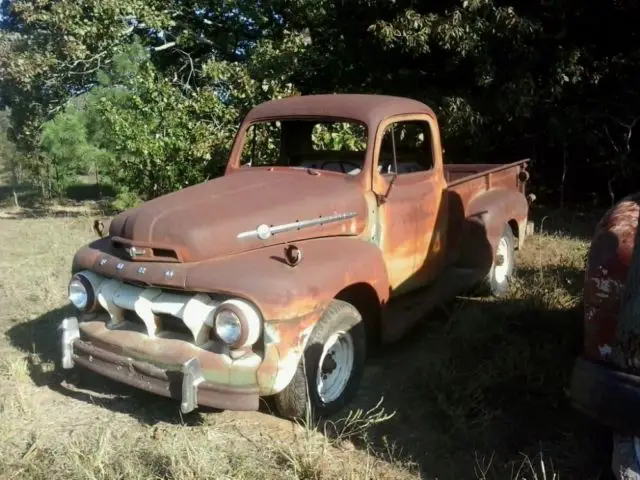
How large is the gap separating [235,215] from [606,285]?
2.09m

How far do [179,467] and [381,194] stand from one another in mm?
2313

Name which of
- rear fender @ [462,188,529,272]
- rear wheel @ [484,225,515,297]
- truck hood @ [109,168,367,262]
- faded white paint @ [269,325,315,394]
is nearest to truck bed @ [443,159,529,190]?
rear fender @ [462,188,529,272]

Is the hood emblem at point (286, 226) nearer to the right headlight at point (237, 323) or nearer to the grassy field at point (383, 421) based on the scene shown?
the right headlight at point (237, 323)

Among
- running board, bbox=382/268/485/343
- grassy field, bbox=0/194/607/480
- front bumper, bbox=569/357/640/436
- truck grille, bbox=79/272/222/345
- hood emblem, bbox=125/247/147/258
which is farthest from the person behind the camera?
running board, bbox=382/268/485/343

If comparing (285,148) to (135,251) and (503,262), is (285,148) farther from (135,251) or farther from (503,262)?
(503,262)

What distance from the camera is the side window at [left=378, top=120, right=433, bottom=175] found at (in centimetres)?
521

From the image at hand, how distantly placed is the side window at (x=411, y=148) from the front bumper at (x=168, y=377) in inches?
91.5

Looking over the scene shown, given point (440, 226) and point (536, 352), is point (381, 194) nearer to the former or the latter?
point (440, 226)

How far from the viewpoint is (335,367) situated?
4.00 m

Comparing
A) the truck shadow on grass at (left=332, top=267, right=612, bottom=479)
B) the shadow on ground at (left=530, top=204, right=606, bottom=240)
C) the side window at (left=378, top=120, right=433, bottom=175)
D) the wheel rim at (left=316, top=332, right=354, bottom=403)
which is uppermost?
the side window at (left=378, top=120, right=433, bottom=175)

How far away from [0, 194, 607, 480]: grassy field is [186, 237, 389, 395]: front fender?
0.39 meters

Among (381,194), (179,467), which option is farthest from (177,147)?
(179,467)

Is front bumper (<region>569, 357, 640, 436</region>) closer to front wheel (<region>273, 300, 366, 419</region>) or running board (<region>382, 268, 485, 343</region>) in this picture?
front wheel (<region>273, 300, 366, 419</region>)

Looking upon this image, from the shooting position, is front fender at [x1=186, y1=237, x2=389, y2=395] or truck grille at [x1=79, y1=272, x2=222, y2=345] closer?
front fender at [x1=186, y1=237, x2=389, y2=395]
